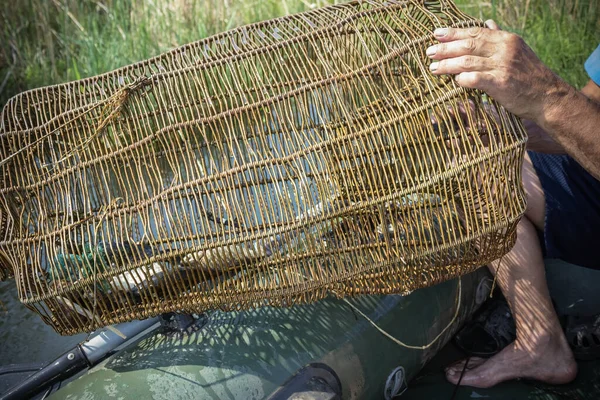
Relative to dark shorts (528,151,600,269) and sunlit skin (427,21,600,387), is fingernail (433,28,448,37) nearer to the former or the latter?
sunlit skin (427,21,600,387)

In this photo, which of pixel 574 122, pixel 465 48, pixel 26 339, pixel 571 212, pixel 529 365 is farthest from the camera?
pixel 26 339

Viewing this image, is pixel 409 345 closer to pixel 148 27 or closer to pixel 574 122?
pixel 574 122

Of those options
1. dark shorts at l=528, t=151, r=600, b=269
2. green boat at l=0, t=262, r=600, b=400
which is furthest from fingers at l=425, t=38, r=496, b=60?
green boat at l=0, t=262, r=600, b=400

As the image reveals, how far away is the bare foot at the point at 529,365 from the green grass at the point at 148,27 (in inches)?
95.6

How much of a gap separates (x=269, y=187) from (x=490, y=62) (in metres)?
0.58

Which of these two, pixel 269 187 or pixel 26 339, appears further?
pixel 26 339

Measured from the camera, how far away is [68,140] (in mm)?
1484

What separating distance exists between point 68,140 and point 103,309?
431 mm

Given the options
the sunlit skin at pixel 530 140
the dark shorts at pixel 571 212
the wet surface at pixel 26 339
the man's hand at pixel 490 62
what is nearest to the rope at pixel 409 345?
the sunlit skin at pixel 530 140

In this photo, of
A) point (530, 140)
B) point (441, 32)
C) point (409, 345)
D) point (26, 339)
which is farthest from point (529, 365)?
point (26, 339)

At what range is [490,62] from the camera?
4.44ft

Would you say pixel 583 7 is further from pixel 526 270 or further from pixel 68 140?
pixel 68 140

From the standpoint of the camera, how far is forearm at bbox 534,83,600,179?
143 cm

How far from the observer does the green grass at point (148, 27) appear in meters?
3.84
